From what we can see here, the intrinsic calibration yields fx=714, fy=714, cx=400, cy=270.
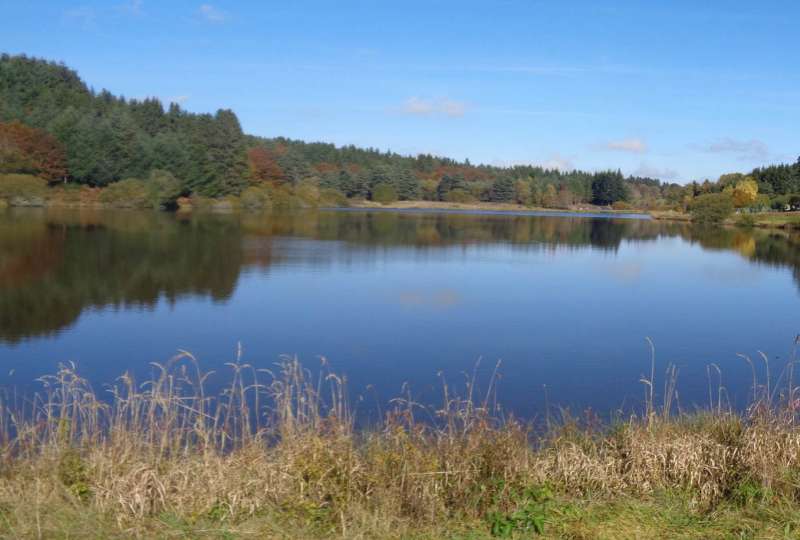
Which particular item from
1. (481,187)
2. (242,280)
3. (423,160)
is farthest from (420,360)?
(423,160)

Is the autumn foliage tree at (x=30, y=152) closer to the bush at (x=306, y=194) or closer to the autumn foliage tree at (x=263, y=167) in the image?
the autumn foliage tree at (x=263, y=167)

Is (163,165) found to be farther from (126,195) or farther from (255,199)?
(255,199)

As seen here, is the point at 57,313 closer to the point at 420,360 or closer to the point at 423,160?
the point at 420,360

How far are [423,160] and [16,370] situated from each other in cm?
10658

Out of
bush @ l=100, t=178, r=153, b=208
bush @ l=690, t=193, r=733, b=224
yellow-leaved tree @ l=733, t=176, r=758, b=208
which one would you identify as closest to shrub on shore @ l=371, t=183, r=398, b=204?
bush @ l=690, t=193, r=733, b=224

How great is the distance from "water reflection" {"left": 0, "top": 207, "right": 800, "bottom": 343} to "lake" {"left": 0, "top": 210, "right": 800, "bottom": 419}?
0.31 feet

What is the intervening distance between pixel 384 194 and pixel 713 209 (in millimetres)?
35122

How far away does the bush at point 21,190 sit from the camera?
47094mm

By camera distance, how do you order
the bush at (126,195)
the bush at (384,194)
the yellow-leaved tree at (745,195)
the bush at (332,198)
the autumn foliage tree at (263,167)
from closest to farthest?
the bush at (126,195) < the autumn foliage tree at (263,167) < the yellow-leaved tree at (745,195) < the bush at (332,198) < the bush at (384,194)

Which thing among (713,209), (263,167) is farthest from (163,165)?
Result: (713,209)

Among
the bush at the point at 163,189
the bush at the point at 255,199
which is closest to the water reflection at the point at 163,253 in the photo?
the bush at the point at 163,189

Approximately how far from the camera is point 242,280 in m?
17.3

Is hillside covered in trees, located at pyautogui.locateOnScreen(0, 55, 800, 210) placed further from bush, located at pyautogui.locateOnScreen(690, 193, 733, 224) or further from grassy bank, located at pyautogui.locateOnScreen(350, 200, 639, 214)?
bush, located at pyautogui.locateOnScreen(690, 193, 733, 224)

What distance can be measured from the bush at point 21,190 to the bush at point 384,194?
130 feet
